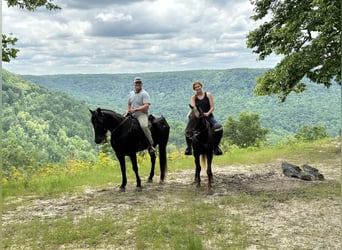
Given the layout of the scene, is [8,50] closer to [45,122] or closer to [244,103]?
[45,122]

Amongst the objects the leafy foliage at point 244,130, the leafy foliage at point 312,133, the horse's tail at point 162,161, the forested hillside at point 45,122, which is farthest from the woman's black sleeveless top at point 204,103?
the forested hillside at point 45,122

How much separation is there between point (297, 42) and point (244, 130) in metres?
38.4

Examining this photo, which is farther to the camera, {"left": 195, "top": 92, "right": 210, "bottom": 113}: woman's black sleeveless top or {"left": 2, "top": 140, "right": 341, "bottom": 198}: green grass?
{"left": 2, "top": 140, "right": 341, "bottom": 198}: green grass

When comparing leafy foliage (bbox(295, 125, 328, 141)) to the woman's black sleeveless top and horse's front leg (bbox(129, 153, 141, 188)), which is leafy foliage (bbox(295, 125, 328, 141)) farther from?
horse's front leg (bbox(129, 153, 141, 188))

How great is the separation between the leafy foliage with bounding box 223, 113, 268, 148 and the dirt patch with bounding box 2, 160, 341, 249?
1547 inches

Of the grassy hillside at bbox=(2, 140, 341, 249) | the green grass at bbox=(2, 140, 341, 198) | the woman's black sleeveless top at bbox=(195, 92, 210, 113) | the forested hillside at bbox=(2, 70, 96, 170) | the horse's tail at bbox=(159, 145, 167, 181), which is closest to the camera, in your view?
the grassy hillside at bbox=(2, 140, 341, 249)

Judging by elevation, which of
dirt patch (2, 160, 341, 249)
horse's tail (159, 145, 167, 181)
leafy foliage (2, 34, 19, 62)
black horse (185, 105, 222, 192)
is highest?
leafy foliage (2, 34, 19, 62)

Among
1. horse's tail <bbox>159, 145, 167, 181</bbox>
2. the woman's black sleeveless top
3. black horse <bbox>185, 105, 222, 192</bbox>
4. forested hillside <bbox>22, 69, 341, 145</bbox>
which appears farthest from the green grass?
forested hillside <bbox>22, 69, 341, 145</bbox>

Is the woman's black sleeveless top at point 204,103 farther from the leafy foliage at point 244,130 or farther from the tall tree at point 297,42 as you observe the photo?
the leafy foliage at point 244,130

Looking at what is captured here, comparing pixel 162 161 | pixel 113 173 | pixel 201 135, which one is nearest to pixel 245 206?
pixel 201 135

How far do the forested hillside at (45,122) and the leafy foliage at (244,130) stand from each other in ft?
91.5

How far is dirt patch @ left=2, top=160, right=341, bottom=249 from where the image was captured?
23.3 feet

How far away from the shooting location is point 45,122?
4203 inches

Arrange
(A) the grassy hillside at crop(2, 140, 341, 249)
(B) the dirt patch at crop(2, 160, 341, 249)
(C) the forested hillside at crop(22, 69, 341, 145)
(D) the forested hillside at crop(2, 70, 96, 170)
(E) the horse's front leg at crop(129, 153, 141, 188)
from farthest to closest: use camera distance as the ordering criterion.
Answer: (C) the forested hillside at crop(22, 69, 341, 145), (D) the forested hillside at crop(2, 70, 96, 170), (E) the horse's front leg at crop(129, 153, 141, 188), (B) the dirt patch at crop(2, 160, 341, 249), (A) the grassy hillside at crop(2, 140, 341, 249)
